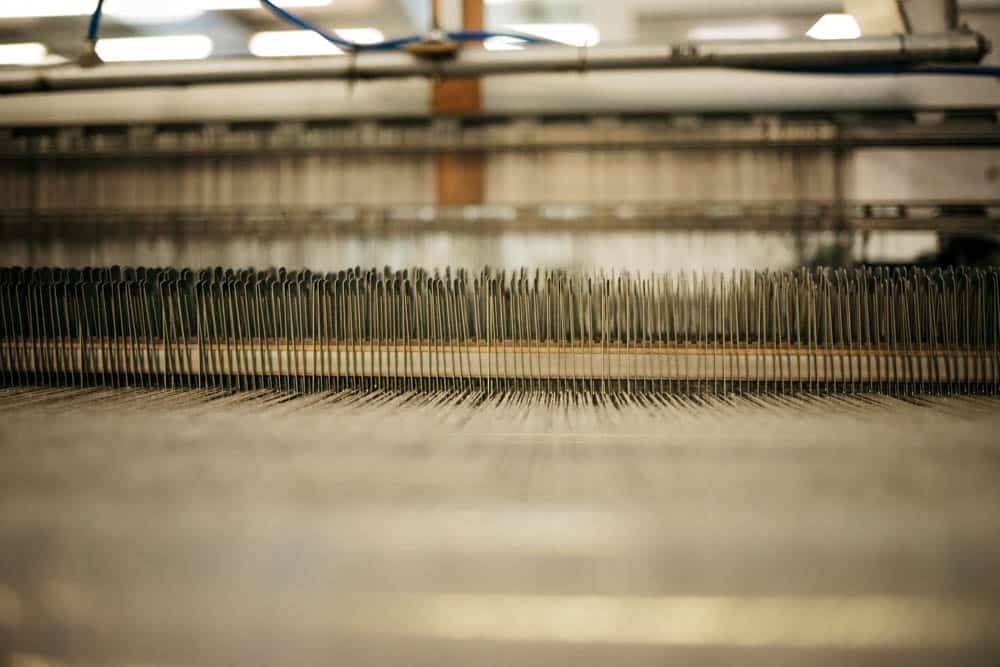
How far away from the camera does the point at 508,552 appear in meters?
0.69

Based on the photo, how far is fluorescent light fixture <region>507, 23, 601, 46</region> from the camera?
1436 mm

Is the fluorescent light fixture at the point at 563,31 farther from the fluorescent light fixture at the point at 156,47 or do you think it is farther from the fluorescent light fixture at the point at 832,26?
the fluorescent light fixture at the point at 156,47

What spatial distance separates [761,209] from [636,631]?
108cm

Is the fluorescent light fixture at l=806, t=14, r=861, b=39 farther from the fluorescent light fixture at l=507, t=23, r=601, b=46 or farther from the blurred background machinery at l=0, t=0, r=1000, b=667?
the fluorescent light fixture at l=507, t=23, r=601, b=46

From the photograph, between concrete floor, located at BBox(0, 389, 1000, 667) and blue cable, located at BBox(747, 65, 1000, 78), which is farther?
blue cable, located at BBox(747, 65, 1000, 78)

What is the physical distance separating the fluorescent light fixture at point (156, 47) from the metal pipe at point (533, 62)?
0.34m

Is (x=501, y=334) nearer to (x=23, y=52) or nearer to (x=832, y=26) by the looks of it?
(x=832, y=26)

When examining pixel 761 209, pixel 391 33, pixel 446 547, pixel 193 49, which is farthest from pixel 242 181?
pixel 761 209

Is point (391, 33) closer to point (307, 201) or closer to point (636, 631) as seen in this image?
point (307, 201)

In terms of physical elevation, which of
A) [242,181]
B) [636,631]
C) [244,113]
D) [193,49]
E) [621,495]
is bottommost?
[636,631]

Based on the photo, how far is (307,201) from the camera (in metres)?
1.41

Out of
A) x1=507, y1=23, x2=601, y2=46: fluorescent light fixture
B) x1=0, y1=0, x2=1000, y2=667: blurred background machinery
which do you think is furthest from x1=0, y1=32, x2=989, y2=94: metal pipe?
x1=507, y1=23, x2=601, y2=46: fluorescent light fixture

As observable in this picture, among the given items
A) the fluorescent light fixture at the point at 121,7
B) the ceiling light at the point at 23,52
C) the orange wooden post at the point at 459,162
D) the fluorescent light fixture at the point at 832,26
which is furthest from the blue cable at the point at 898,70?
the ceiling light at the point at 23,52

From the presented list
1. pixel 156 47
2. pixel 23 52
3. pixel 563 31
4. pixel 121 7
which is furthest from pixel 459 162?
pixel 23 52
